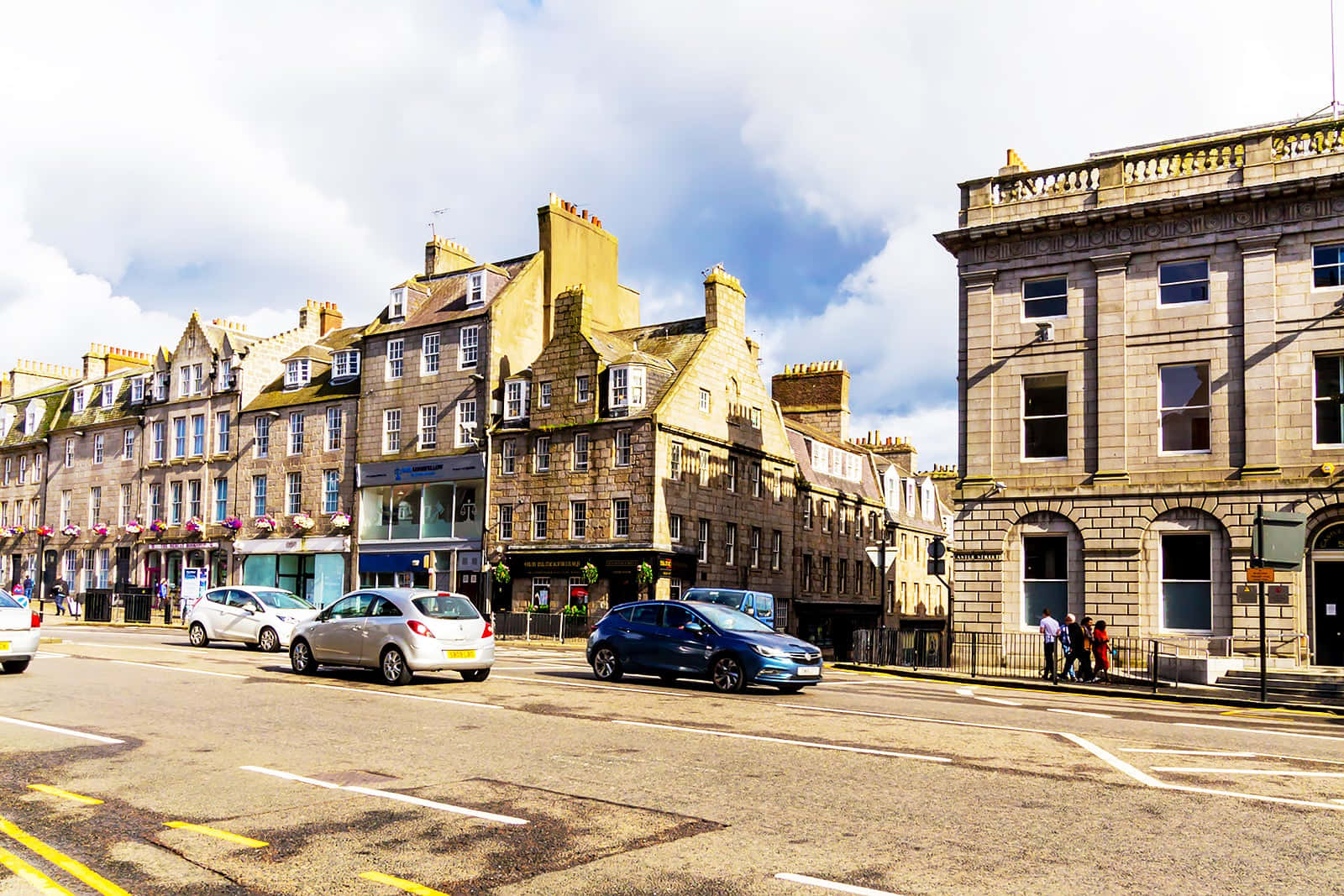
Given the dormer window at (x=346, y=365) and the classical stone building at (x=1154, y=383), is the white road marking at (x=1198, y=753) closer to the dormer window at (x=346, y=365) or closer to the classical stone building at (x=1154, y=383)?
the classical stone building at (x=1154, y=383)

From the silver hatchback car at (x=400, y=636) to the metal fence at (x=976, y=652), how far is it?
1258cm

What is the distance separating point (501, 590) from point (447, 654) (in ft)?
88.1

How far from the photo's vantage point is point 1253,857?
7273 mm

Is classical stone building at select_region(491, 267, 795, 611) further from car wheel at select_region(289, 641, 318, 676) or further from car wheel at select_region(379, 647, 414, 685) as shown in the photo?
car wheel at select_region(379, 647, 414, 685)

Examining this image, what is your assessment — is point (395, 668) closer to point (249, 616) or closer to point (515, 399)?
point (249, 616)

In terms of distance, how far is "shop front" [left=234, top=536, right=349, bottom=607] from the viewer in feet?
166

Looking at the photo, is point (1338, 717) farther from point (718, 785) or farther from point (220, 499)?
point (220, 499)

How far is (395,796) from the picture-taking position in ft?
28.7

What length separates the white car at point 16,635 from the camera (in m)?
18.1

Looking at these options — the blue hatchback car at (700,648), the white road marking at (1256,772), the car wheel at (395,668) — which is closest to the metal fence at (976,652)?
the blue hatchback car at (700,648)

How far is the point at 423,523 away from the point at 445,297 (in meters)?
10.2

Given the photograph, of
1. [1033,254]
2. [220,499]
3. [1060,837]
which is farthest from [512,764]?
[220,499]

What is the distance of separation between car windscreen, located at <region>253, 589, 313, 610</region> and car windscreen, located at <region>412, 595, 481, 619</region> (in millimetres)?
9864

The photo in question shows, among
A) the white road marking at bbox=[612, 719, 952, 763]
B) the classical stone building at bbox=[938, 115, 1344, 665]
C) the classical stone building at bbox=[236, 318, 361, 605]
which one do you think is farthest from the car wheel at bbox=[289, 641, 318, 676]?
the classical stone building at bbox=[236, 318, 361, 605]
